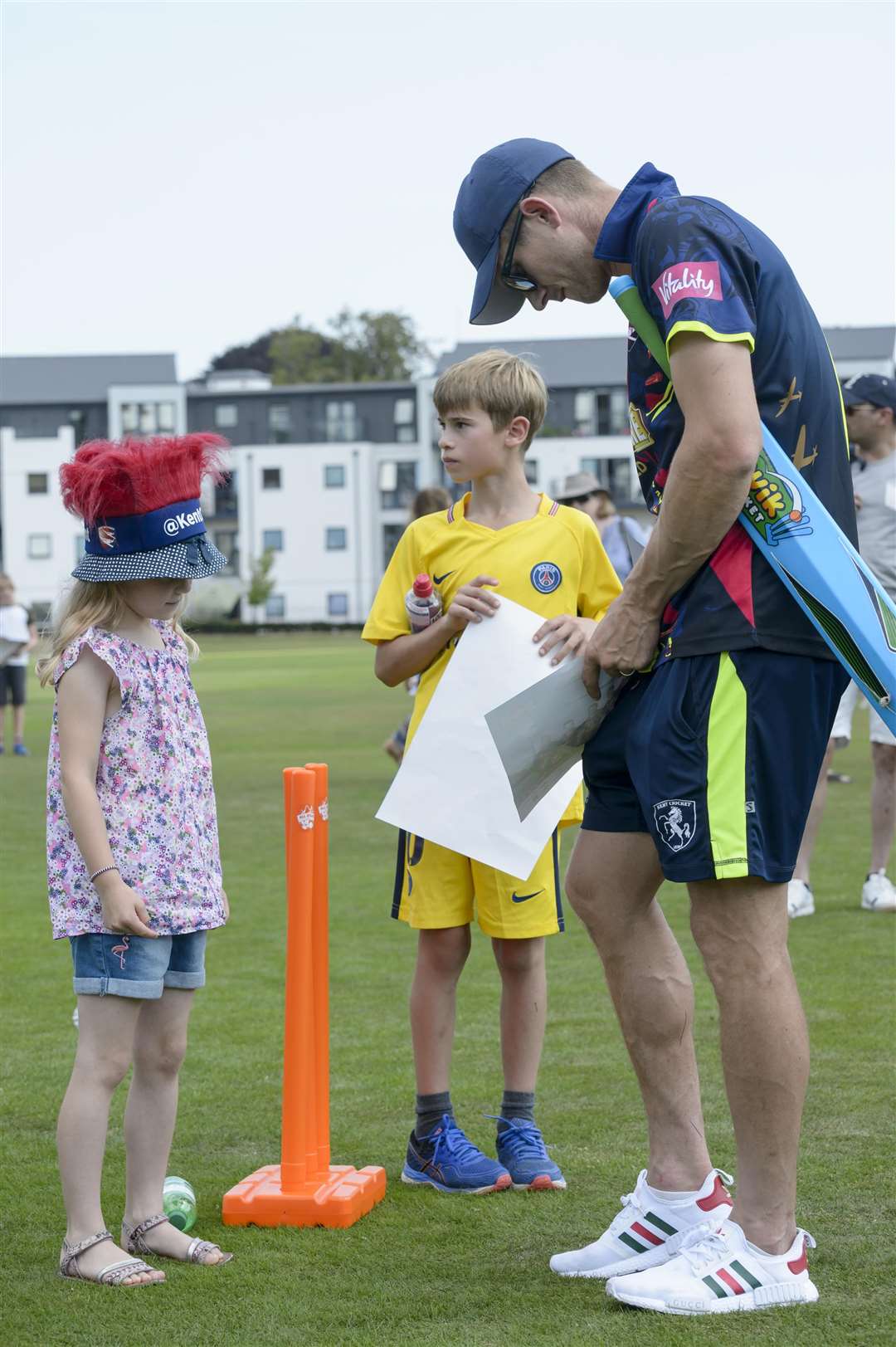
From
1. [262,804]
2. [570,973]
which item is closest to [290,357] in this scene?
[262,804]

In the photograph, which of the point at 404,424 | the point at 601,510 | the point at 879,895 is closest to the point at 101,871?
the point at 879,895

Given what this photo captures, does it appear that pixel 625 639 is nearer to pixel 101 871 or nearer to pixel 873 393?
pixel 101 871

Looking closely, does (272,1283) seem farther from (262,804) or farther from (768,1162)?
(262,804)

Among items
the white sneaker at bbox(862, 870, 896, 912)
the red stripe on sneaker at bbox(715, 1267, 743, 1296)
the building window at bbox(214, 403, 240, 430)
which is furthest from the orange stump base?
the building window at bbox(214, 403, 240, 430)

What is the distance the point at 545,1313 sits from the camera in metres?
3.15

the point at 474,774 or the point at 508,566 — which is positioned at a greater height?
the point at 508,566

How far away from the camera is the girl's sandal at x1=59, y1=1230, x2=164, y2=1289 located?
11.1 feet

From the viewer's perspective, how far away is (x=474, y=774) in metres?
3.77

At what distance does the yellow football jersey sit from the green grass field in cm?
106

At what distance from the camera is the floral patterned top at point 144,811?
3.56 m

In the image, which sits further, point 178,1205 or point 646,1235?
point 178,1205

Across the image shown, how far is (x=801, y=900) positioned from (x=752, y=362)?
498 cm

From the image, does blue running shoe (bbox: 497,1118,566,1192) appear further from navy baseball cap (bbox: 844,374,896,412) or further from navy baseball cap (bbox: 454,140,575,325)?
navy baseball cap (bbox: 844,374,896,412)

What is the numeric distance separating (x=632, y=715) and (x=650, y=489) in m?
0.47
